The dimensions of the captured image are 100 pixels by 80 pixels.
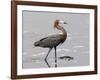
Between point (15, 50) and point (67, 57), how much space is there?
46 centimetres

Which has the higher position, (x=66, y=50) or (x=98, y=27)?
(x=98, y=27)

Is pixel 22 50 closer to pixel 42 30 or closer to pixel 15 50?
pixel 15 50

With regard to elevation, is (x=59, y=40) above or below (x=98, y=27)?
below

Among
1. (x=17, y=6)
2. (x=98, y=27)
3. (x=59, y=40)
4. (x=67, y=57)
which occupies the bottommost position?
(x=67, y=57)

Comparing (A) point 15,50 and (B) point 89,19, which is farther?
(B) point 89,19

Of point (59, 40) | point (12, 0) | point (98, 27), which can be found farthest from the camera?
point (98, 27)

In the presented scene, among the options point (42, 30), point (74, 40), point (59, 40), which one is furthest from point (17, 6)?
point (74, 40)

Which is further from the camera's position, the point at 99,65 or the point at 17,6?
the point at 99,65

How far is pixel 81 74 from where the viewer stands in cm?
193

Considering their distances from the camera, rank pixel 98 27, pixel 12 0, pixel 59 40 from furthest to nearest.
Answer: pixel 98 27, pixel 59 40, pixel 12 0

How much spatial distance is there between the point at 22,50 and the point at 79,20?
578 mm

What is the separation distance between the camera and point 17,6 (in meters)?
1.73

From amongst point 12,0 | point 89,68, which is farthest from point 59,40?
point 12,0

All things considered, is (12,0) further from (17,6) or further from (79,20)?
(79,20)
